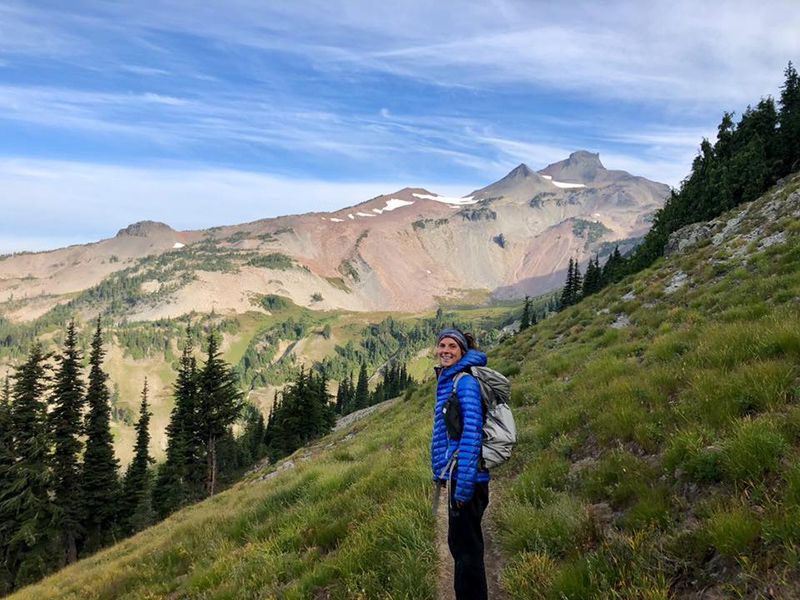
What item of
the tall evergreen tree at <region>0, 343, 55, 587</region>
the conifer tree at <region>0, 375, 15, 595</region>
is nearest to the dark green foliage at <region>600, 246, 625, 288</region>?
the tall evergreen tree at <region>0, 343, 55, 587</region>

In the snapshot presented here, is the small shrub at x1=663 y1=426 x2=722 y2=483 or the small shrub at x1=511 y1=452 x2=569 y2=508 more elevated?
the small shrub at x1=663 y1=426 x2=722 y2=483

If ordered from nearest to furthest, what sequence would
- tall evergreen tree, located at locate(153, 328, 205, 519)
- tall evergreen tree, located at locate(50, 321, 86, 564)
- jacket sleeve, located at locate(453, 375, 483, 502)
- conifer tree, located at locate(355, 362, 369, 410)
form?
jacket sleeve, located at locate(453, 375, 483, 502), tall evergreen tree, located at locate(50, 321, 86, 564), tall evergreen tree, located at locate(153, 328, 205, 519), conifer tree, located at locate(355, 362, 369, 410)

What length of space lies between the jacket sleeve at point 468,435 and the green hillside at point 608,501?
3.80 feet

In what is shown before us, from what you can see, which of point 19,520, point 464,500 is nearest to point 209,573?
point 464,500

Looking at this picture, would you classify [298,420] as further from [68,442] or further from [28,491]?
[28,491]

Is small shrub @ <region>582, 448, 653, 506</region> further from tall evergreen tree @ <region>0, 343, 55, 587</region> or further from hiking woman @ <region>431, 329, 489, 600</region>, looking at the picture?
tall evergreen tree @ <region>0, 343, 55, 587</region>

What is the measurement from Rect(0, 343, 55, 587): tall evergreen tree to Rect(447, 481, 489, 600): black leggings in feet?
120

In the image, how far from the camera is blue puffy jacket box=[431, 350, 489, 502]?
4961 millimetres

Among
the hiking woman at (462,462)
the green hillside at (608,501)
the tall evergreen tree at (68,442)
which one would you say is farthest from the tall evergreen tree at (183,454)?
the hiking woman at (462,462)

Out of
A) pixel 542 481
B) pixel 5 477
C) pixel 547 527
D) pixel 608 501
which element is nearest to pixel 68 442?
pixel 5 477

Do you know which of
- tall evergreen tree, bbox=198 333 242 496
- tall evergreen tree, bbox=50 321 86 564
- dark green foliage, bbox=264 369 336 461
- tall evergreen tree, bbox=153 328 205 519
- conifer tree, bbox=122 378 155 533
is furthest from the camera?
dark green foliage, bbox=264 369 336 461

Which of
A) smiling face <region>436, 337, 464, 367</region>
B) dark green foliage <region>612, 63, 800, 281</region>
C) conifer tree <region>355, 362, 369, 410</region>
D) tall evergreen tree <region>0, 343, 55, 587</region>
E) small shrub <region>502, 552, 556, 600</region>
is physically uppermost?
dark green foliage <region>612, 63, 800, 281</region>

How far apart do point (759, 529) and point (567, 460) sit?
12.8ft

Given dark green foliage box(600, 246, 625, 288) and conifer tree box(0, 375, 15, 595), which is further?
dark green foliage box(600, 246, 625, 288)
